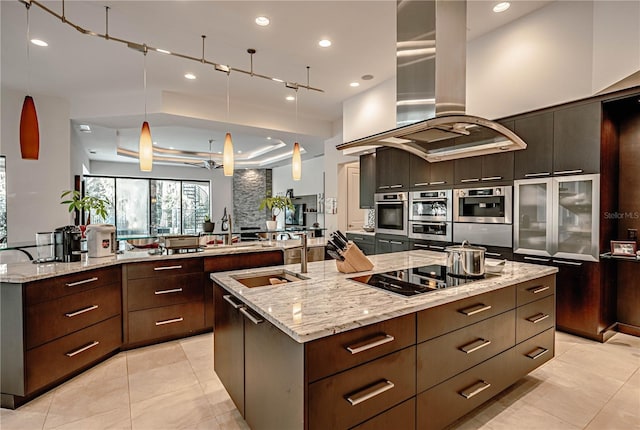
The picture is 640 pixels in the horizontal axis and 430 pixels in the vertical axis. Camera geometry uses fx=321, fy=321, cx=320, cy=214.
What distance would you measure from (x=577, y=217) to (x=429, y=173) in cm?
178

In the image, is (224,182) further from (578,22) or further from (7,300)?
(578,22)

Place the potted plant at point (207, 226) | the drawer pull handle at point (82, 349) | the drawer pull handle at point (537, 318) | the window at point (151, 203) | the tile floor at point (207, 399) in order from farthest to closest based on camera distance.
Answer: the window at point (151, 203) < the potted plant at point (207, 226) < the drawer pull handle at point (82, 349) < the drawer pull handle at point (537, 318) < the tile floor at point (207, 399)

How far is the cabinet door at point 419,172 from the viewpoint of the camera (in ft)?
14.6

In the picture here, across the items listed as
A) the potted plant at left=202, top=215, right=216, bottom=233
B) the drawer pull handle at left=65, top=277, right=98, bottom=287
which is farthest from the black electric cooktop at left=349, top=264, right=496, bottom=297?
the potted plant at left=202, top=215, right=216, bottom=233

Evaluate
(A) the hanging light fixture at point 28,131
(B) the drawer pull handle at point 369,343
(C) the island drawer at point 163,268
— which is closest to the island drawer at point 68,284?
(C) the island drawer at point 163,268

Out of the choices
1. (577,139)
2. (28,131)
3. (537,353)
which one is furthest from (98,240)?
(577,139)

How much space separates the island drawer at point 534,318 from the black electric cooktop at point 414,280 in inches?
14.7

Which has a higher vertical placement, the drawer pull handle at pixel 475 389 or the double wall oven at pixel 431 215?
the double wall oven at pixel 431 215

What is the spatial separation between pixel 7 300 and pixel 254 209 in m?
8.61

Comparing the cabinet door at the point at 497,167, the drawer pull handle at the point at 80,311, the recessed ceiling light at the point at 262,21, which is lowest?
the drawer pull handle at the point at 80,311

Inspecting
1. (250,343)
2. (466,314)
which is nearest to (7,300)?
(250,343)

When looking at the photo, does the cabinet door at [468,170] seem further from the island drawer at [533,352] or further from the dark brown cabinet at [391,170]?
the island drawer at [533,352]

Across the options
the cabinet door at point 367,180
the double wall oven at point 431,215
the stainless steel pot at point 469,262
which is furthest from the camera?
the cabinet door at point 367,180

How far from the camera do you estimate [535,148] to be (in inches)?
130
